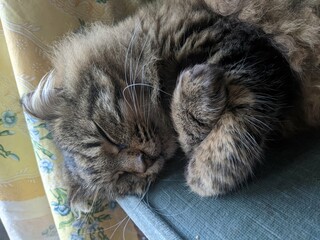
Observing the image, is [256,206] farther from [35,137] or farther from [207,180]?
[35,137]

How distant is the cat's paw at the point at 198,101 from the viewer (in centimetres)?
76

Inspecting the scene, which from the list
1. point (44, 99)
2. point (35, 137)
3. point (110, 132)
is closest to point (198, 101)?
point (110, 132)

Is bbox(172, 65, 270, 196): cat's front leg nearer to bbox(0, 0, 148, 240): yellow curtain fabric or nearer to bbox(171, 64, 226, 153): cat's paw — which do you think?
bbox(171, 64, 226, 153): cat's paw

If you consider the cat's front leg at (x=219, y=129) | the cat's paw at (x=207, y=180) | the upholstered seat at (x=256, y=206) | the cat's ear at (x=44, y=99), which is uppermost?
the cat's ear at (x=44, y=99)

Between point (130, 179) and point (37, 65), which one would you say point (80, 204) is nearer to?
point (130, 179)

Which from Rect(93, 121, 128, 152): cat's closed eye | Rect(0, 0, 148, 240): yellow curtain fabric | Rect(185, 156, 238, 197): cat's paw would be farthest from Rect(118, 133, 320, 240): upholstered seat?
Rect(0, 0, 148, 240): yellow curtain fabric

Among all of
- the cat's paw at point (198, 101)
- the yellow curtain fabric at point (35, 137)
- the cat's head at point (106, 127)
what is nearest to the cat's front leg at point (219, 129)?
the cat's paw at point (198, 101)

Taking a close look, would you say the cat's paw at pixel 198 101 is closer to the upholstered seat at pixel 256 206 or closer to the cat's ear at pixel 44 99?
the upholstered seat at pixel 256 206

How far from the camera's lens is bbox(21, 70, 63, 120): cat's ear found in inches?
38.9

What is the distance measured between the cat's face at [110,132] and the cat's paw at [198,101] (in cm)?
10

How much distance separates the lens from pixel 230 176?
0.79m

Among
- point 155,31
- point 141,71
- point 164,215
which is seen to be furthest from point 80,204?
point 155,31

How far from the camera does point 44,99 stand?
3.25 feet

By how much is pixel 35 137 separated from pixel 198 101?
57cm
